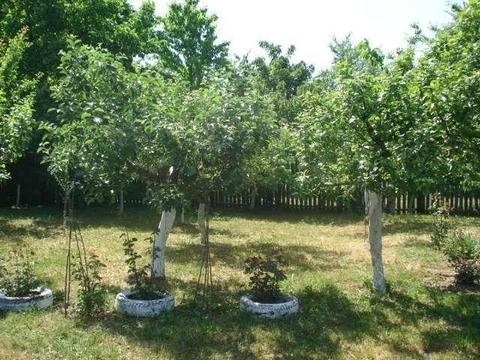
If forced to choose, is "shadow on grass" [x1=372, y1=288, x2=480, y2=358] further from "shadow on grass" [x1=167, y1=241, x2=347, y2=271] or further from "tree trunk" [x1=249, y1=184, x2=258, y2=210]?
"tree trunk" [x1=249, y1=184, x2=258, y2=210]

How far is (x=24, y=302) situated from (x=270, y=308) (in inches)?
130

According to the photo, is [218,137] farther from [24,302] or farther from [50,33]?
[50,33]

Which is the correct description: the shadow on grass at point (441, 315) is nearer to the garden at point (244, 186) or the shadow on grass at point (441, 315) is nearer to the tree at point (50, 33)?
the garden at point (244, 186)

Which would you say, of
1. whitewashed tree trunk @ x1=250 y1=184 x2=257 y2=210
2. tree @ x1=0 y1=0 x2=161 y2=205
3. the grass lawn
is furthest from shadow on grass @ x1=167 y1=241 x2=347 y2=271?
tree @ x1=0 y1=0 x2=161 y2=205

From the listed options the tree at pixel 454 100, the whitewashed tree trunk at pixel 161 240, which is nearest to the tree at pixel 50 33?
the whitewashed tree trunk at pixel 161 240

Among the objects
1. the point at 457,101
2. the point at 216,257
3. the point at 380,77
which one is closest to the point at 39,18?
the point at 216,257

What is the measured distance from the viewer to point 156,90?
746 cm

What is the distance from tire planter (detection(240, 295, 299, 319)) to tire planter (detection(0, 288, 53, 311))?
8.91ft

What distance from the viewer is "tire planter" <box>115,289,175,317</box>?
22.2 ft

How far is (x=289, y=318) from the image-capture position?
6.74 meters

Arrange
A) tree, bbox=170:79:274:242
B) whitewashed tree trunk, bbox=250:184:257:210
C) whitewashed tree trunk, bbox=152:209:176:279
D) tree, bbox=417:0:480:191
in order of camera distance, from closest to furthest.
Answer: tree, bbox=417:0:480:191
tree, bbox=170:79:274:242
whitewashed tree trunk, bbox=152:209:176:279
whitewashed tree trunk, bbox=250:184:257:210

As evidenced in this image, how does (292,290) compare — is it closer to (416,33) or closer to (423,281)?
(423,281)

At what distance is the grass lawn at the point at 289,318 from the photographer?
5781 mm

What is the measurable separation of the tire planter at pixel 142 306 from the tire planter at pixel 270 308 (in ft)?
3.46
